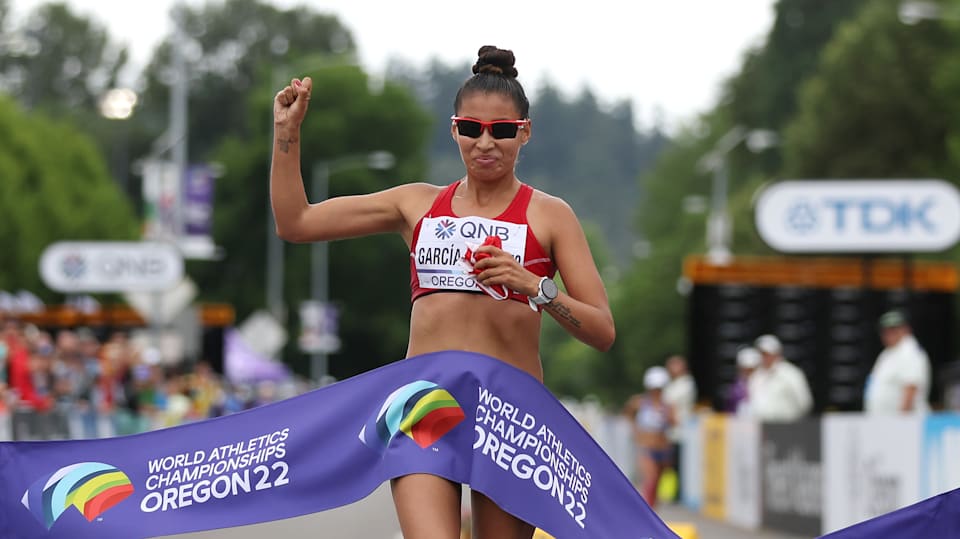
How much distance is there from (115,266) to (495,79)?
24559 millimetres

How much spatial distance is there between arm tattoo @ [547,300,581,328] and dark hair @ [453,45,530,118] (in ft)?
2.01

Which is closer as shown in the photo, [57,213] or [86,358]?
[86,358]

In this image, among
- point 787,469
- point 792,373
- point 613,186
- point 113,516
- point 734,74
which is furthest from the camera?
point 613,186

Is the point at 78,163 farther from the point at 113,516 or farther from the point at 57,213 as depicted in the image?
the point at 113,516

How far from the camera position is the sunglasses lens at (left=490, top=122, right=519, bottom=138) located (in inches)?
225

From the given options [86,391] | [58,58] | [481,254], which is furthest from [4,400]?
[58,58]

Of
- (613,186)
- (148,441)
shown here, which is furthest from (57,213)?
(613,186)

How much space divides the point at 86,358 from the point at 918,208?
970 cm

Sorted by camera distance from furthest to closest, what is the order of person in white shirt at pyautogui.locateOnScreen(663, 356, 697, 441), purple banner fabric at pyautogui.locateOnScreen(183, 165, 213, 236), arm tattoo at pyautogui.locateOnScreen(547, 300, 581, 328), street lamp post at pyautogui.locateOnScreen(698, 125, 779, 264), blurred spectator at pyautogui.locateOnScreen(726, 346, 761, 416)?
street lamp post at pyautogui.locateOnScreen(698, 125, 779, 264) → purple banner fabric at pyautogui.locateOnScreen(183, 165, 213, 236) → person in white shirt at pyautogui.locateOnScreen(663, 356, 697, 441) → blurred spectator at pyautogui.locateOnScreen(726, 346, 761, 416) → arm tattoo at pyautogui.locateOnScreen(547, 300, 581, 328)

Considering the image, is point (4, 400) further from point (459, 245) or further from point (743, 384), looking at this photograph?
point (459, 245)

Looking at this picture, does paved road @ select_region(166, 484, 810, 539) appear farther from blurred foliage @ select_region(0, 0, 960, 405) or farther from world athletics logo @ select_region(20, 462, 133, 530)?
blurred foliage @ select_region(0, 0, 960, 405)

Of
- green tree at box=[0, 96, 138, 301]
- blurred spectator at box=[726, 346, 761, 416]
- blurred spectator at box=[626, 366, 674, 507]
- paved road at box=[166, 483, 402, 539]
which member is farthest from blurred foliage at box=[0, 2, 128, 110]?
paved road at box=[166, 483, 402, 539]

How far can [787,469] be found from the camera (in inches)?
722

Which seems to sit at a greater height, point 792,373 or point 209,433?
point 209,433
